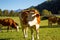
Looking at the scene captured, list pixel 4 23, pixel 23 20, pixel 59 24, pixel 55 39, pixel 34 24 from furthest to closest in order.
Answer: pixel 59 24 < pixel 4 23 < pixel 55 39 < pixel 23 20 < pixel 34 24

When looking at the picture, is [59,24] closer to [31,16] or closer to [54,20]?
[54,20]

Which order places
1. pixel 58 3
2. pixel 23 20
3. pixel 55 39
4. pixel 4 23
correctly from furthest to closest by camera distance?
pixel 58 3 < pixel 4 23 < pixel 55 39 < pixel 23 20

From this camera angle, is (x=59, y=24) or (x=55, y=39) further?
(x=59, y=24)

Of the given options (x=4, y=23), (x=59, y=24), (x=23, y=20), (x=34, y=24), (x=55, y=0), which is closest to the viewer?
(x=34, y=24)

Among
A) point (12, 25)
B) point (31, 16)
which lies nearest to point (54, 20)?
point (12, 25)

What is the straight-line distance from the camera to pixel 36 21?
29.6 feet

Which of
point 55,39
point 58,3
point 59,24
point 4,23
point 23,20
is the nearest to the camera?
point 23,20

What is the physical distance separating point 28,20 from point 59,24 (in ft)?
57.8

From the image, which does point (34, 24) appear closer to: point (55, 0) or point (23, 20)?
point (23, 20)

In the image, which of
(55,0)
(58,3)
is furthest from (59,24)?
(55,0)

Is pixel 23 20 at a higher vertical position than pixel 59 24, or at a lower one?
higher

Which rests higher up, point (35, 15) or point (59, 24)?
point (35, 15)

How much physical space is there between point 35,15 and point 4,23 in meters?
10.7

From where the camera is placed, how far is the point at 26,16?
9375mm
